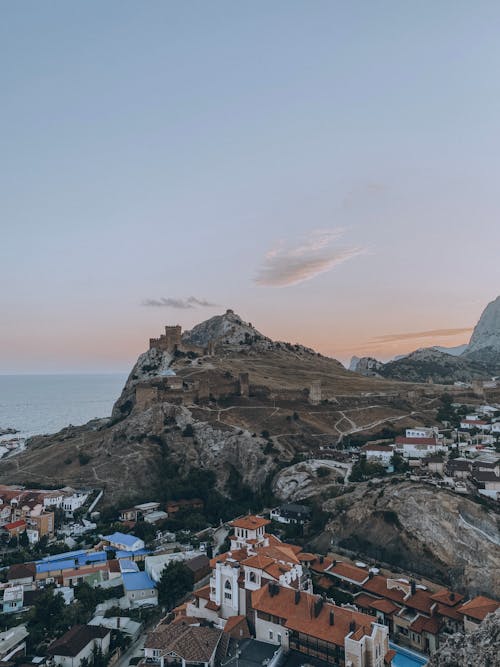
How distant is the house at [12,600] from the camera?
129 feet

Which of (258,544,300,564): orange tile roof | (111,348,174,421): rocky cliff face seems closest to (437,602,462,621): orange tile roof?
(258,544,300,564): orange tile roof

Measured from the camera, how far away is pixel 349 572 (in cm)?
4034

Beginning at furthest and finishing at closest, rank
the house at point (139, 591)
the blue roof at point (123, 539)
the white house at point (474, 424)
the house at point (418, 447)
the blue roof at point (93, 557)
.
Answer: the white house at point (474, 424) < the house at point (418, 447) < the blue roof at point (123, 539) < the blue roof at point (93, 557) < the house at point (139, 591)

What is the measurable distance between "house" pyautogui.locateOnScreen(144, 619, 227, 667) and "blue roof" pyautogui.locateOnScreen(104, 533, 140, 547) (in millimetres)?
19482

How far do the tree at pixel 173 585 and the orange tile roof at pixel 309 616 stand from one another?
9119 millimetres

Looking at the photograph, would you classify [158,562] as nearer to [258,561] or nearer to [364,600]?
[258,561]

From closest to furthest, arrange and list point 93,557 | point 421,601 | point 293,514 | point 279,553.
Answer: point 421,601 < point 279,553 < point 93,557 < point 293,514

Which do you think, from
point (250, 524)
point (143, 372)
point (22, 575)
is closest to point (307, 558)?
point (250, 524)

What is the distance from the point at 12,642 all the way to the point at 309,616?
66.0ft

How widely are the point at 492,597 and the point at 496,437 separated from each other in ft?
124

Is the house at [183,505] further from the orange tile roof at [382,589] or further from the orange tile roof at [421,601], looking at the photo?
the orange tile roof at [421,601]

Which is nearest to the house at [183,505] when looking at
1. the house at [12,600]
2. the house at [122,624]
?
the house at [12,600]

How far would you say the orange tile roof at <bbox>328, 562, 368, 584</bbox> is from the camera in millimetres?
39406

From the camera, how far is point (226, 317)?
164m
